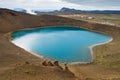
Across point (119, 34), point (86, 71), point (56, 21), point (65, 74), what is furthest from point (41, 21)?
point (65, 74)

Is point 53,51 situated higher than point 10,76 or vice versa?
point 10,76

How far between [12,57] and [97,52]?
24519 millimetres

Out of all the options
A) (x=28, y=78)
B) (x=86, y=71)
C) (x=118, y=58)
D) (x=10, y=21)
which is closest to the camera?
(x=28, y=78)

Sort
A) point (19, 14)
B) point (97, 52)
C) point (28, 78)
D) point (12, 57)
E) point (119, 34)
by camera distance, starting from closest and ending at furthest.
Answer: point (28, 78) < point (12, 57) < point (97, 52) < point (119, 34) < point (19, 14)

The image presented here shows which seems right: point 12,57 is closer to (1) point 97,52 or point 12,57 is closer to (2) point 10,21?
(1) point 97,52

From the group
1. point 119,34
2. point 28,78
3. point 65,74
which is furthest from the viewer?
point 119,34

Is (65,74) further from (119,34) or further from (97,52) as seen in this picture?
(119,34)

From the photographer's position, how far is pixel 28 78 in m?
33.3

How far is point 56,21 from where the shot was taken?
480 feet

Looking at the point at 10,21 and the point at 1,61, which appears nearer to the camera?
the point at 1,61

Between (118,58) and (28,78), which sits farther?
(118,58)

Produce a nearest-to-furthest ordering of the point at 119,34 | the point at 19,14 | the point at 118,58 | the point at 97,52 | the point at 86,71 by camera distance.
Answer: the point at 86,71 → the point at 118,58 → the point at 97,52 → the point at 119,34 → the point at 19,14

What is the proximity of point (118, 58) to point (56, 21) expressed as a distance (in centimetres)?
8957

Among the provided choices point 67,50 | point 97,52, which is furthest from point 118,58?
point 67,50
